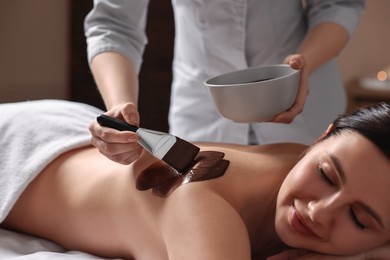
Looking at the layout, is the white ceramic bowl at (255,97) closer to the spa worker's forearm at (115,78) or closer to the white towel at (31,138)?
the spa worker's forearm at (115,78)

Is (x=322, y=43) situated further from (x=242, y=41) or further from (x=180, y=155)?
(x=180, y=155)

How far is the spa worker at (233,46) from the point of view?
60.9 inches

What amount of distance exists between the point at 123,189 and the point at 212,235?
0.96ft

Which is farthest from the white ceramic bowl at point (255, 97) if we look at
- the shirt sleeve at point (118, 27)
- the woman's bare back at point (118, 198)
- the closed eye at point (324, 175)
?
the shirt sleeve at point (118, 27)

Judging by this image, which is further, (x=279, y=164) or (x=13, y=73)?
(x=13, y=73)

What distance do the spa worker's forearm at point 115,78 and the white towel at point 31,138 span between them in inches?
4.8

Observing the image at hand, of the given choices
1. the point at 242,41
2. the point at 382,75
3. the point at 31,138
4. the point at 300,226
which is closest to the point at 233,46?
the point at 242,41

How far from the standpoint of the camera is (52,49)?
298 centimetres

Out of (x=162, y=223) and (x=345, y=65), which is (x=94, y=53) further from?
(x=345, y=65)

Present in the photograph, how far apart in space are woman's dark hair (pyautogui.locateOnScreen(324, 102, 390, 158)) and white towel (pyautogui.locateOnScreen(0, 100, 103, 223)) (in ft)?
1.98

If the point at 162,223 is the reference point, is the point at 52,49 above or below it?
below

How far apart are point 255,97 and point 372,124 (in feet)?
0.78

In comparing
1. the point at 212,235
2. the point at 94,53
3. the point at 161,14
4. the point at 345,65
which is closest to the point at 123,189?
the point at 212,235

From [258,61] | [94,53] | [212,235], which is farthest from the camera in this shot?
[258,61]
